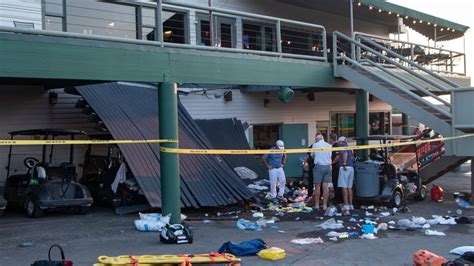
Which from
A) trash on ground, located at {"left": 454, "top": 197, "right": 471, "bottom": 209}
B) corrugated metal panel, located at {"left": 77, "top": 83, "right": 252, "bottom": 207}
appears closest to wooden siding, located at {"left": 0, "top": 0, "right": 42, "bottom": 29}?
corrugated metal panel, located at {"left": 77, "top": 83, "right": 252, "bottom": 207}

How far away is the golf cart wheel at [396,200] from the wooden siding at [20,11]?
9766 mm

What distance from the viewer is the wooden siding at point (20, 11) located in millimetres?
13219

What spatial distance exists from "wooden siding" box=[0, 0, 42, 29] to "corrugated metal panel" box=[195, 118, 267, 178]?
5.82 m

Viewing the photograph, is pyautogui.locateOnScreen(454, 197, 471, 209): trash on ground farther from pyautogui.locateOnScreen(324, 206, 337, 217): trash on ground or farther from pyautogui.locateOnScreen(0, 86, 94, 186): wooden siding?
pyautogui.locateOnScreen(0, 86, 94, 186): wooden siding

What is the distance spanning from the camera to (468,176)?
2181 cm

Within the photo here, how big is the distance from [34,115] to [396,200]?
967 cm

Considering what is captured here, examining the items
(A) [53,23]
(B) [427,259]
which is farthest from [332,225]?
(A) [53,23]

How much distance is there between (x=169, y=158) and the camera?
10.1 m

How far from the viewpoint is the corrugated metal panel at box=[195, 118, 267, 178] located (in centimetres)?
1672

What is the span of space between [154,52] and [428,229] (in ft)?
20.6

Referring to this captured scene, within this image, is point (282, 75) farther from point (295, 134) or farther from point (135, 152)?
point (295, 134)

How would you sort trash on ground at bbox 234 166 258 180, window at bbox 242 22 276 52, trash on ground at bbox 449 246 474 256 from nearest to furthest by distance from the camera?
trash on ground at bbox 449 246 474 256
trash on ground at bbox 234 166 258 180
window at bbox 242 22 276 52

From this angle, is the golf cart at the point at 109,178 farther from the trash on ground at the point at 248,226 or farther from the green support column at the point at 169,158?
the trash on ground at the point at 248,226

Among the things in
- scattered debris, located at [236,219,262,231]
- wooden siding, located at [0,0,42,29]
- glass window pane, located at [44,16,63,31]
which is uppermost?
wooden siding, located at [0,0,42,29]
